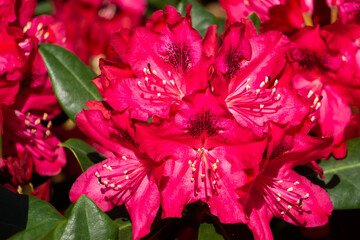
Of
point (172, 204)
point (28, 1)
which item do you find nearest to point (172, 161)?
point (172, 204)

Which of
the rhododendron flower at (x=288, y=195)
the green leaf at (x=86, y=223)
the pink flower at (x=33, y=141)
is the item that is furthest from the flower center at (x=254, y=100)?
the pink flower at (x=33, y=141)

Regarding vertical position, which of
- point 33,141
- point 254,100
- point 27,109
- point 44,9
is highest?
point 254,100

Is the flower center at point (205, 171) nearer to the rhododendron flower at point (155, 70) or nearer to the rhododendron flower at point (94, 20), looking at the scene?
the rhododendron flower at point (155, 70)

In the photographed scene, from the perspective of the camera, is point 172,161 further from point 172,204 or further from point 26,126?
point 26,126

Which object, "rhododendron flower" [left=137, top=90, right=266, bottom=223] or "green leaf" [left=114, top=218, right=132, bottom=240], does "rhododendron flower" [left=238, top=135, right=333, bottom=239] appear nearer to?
"rhododendron flower" [left=137, top=90, right=266, bottom=223]

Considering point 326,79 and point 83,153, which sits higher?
point 326,79

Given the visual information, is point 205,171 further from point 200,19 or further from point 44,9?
point 44,9

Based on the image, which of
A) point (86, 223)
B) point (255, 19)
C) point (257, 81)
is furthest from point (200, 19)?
point (86, 223)
